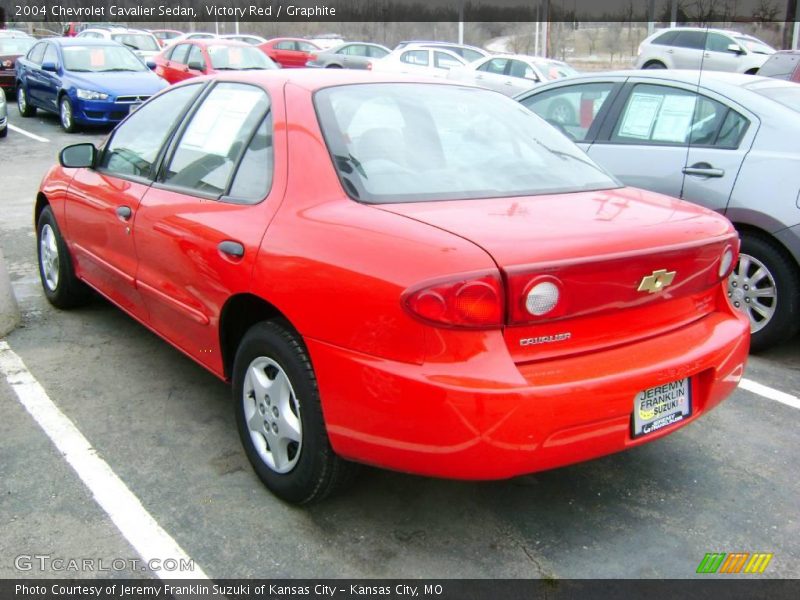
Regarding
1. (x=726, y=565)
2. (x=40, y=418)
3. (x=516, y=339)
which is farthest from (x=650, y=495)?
(x=40, y=418)

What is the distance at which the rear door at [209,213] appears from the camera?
3045 mm

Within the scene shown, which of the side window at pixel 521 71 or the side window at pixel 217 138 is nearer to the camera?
the side window at pixel 217 138

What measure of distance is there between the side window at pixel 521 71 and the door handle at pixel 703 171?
1046cm

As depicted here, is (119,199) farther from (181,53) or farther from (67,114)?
(181,53)

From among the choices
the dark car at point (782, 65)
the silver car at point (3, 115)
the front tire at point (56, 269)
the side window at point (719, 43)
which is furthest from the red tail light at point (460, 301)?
the side window at point (719, 43)

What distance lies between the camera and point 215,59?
15508 millimetres

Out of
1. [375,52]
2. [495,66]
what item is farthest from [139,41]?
[495,66]

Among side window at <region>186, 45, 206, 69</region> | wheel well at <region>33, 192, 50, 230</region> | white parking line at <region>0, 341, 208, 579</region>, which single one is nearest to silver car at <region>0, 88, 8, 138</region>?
side window at <region>186, 45, 206, 69</region>

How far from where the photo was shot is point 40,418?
3.68m

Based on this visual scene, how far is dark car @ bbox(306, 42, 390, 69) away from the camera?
Answer: 23.8 metres

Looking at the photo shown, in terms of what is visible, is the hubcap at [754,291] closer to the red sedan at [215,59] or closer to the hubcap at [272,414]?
the hubcap at [272,414]

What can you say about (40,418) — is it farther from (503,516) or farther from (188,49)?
(188,49)

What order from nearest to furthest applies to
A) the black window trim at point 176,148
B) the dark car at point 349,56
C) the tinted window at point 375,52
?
the black window trim at point 176,148, the dark car at point 349,56, the tinted window at point 375,52

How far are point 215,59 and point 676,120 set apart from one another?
1228cm
